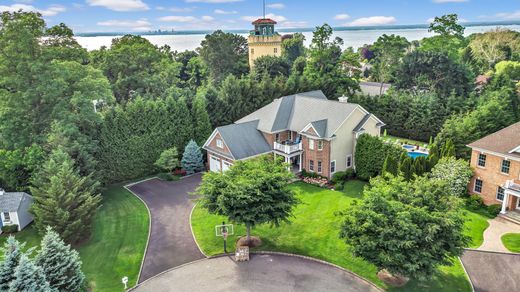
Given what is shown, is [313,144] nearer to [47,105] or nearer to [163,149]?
[163,149]

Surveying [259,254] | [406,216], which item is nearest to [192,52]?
[259,254]

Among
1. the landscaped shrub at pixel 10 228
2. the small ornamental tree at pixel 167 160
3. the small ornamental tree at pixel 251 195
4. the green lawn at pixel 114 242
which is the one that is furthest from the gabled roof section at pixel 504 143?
the landscaped shrub at pixel 10 228

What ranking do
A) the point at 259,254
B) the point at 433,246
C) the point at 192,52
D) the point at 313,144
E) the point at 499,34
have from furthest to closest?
the point at 499,34 → the point at 192,52 → the point at 313,144 → the point at 259,254 → the point at 433,246

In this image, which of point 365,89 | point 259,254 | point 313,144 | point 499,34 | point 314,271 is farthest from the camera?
point 499,34

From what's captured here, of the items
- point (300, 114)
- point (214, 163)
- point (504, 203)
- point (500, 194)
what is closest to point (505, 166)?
point (500, 194)

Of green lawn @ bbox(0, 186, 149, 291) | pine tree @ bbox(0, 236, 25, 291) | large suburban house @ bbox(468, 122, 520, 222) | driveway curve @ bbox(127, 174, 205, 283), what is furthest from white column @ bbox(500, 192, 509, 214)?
pine tree @ bbox(0, 236, 25, 291)

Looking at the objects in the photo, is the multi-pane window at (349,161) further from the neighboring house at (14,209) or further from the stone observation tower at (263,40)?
the stone observation tower at (263,40)

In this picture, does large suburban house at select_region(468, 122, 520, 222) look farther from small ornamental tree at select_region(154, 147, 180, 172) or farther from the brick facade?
small ornamental tree at select_region(154, 147, 180, 172)
